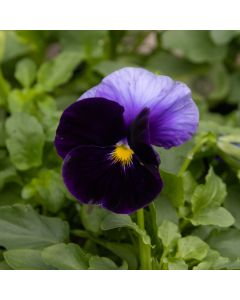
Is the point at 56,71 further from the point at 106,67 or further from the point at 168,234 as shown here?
the point at 168,234

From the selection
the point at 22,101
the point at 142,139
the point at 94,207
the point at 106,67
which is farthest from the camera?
the point at 106,67

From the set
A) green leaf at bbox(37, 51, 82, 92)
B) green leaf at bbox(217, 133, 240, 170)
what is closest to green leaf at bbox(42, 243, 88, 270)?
green leaf at bbox(217, 133, 240, 170)

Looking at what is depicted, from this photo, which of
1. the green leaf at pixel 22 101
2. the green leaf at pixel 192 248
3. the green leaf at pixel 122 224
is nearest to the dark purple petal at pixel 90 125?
the green leaf at pixel 122 224

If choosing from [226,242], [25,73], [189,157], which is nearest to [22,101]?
[25,73]

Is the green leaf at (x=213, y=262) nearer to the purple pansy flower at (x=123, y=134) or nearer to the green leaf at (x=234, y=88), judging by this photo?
the purple pansy flower at (x=123, y=134)

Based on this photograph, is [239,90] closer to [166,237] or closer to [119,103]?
[166,237]

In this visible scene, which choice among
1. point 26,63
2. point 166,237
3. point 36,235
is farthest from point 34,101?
point 166,237

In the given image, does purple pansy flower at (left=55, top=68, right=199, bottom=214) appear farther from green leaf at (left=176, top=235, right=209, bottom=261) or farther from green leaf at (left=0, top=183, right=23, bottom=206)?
green leaf at (left=0, top=183, right=23, bottom=206)
